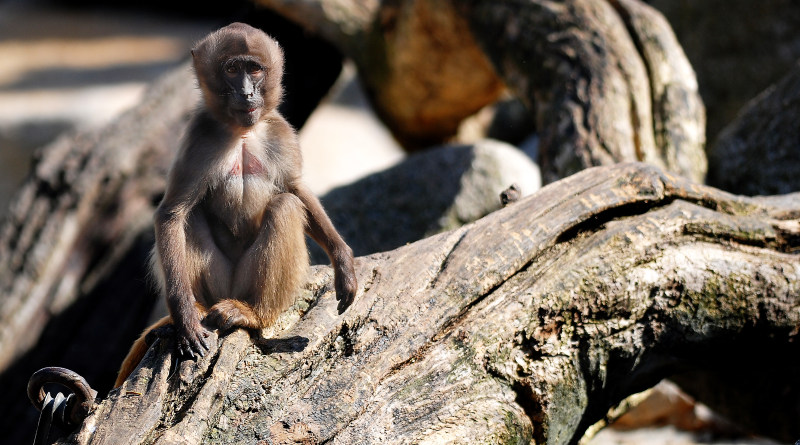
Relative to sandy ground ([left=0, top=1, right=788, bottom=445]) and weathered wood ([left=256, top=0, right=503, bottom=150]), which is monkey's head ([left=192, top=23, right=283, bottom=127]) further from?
sandy ground ([left=0, top=1, right=788, bottom=445])

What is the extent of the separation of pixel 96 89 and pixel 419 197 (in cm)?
846

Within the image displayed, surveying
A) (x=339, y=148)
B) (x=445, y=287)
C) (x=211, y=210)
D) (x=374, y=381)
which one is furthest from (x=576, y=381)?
(x=339, y=148)

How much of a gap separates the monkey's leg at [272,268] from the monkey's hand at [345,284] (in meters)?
0.22

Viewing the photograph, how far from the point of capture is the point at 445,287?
3773 millimetres

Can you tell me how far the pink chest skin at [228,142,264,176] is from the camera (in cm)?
409

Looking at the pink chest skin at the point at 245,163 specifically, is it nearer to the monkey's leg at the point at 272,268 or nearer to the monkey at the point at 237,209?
the monkey at the point at 237,209

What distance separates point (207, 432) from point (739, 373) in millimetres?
3717

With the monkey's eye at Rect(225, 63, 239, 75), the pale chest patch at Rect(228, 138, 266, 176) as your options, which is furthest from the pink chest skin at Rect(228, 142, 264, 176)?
the monkey's eye at Rect(225, 63, 239, 75)

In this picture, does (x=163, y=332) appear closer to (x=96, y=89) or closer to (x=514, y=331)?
(x=514, y=331)

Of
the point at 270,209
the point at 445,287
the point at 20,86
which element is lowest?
the point at 20,86

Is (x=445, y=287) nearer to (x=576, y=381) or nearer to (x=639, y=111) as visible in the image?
(x=576, y=381)

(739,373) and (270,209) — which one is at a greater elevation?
(270,209)

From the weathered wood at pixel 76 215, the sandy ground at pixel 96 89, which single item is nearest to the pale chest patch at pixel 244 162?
the weathered wood at pixel 76 215

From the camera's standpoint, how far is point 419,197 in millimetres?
6656
